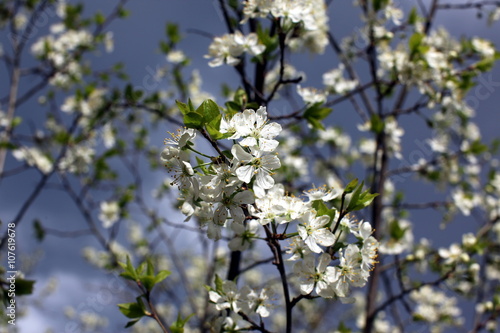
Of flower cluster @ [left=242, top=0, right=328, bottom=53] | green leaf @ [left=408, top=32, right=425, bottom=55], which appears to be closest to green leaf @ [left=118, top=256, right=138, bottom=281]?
flower cluster @ [left=242, top=0, right=328, bottom=53]

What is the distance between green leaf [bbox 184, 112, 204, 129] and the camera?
1286mm

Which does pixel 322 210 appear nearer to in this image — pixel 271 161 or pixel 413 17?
pixel 271 161

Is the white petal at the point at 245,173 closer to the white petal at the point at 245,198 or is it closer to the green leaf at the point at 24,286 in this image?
the white petal at the point at 245,198

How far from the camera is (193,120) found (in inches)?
51.1

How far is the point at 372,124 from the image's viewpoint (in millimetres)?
3412

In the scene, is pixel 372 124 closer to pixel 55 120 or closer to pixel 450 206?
pixel 450 206

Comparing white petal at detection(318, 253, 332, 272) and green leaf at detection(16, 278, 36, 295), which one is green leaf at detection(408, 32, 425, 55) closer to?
white petal at detection(318, 253, 332, 272)

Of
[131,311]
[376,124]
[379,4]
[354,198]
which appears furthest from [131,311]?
[379,4]

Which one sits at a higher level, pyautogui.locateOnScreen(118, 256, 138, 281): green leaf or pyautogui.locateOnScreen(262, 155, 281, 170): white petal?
pyautogui.locateOnScreen(262, 155, 281, 170): white petal

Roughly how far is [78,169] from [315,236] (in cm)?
459

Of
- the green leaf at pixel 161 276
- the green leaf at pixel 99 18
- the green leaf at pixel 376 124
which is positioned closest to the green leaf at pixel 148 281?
the green leaf at pixel 161 276

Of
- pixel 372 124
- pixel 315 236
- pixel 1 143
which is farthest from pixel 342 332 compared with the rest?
pixel 1 143

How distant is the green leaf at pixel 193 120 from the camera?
1.29 metres

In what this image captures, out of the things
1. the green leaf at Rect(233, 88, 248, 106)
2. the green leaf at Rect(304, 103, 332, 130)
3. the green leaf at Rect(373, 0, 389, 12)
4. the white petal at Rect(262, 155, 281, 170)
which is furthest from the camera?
the green leaf at Rect(373, 0, 389, 12)
